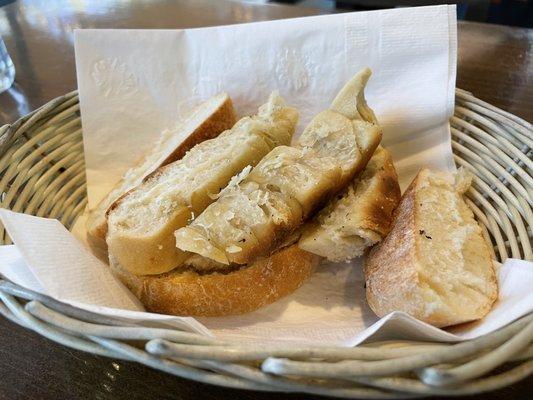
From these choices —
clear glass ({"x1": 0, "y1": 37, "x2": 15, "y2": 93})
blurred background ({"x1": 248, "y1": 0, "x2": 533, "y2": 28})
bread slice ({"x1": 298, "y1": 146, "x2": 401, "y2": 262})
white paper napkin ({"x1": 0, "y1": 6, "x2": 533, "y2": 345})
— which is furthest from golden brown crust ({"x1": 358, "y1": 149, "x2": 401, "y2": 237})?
blurred background ({"x1": 248, "y1": 0, "x2": 533, "y2": 28})

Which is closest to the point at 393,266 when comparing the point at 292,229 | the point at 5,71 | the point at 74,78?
the point at 292,229

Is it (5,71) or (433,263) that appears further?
(5,71)

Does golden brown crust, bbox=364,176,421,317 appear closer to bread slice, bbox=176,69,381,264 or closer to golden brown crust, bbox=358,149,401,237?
golden brown crust, bbox=358,149,401,237

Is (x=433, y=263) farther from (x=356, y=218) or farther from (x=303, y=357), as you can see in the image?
(x=303, y=357)

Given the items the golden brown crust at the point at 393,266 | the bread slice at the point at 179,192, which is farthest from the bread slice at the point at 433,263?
the bread slice at the point at 179,192

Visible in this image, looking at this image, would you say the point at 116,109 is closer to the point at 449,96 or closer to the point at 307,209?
the point at 307,209

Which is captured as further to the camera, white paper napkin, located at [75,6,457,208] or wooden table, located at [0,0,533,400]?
white paper napkin, located at [75,6,457,208]
